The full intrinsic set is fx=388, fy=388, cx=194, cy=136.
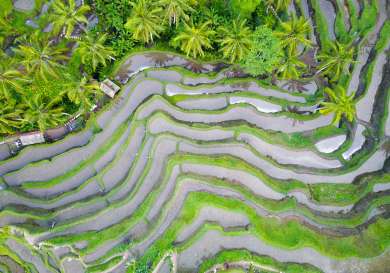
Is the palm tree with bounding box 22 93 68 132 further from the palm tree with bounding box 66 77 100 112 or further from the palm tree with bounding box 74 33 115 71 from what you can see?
the palm tree with bounding box 74 33 115 71

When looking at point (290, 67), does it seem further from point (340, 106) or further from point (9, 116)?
point (9, 116)

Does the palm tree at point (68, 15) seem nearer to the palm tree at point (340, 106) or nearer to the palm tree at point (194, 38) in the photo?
the palm tree at point (194, 38)

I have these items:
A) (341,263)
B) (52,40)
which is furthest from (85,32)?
(341,263)

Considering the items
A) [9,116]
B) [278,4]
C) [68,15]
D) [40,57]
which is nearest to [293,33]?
[278,4]

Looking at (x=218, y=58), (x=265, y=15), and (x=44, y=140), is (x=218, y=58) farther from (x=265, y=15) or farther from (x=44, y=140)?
(x=44, y=140)

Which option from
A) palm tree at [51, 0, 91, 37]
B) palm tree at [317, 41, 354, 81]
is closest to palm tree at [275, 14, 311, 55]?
palm tree at [317, 41, 354, 81]
